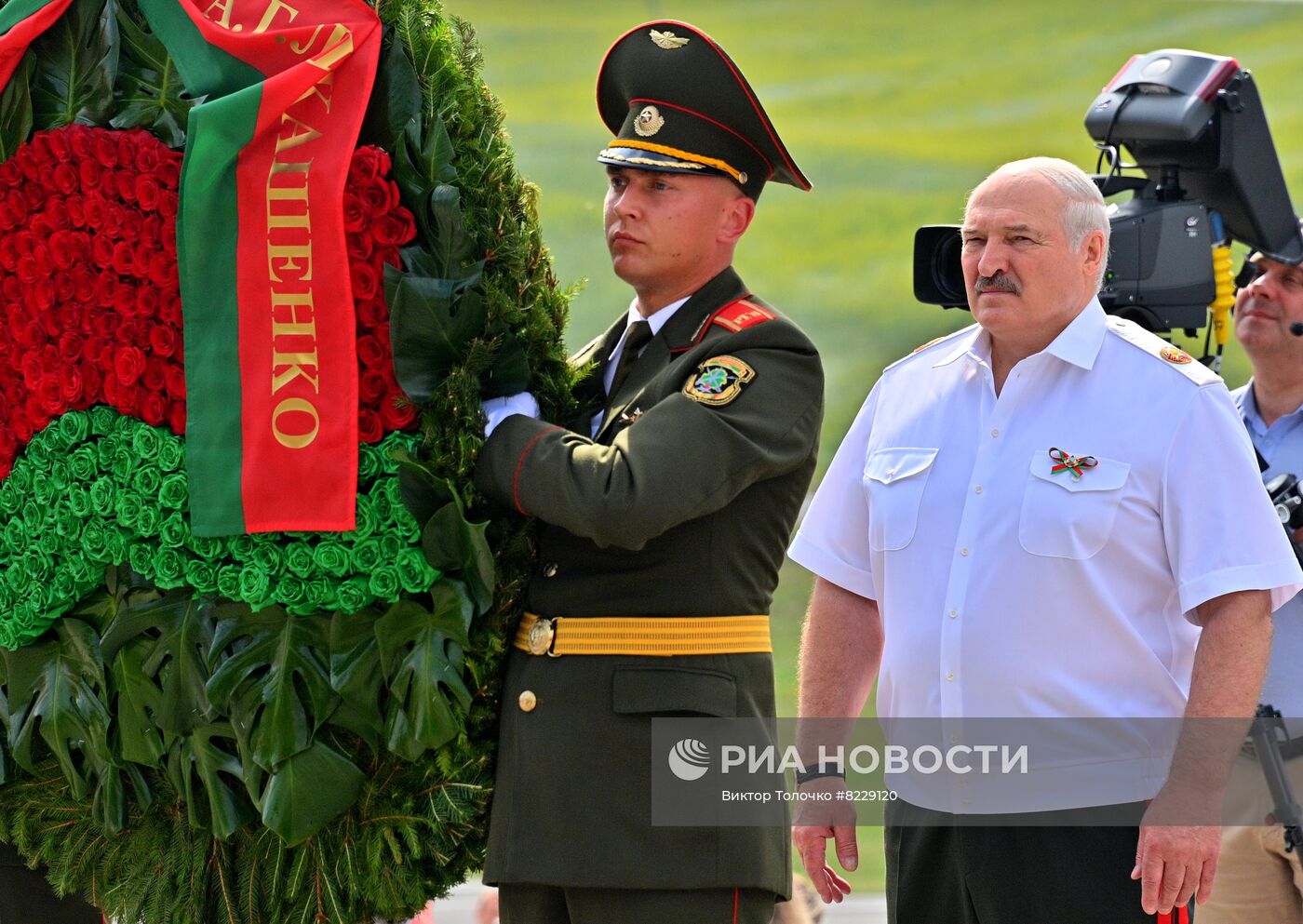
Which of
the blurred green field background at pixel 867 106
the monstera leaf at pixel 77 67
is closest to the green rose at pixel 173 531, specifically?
the monstera leaf at pixel 77 67

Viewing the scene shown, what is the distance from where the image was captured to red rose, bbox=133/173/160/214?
2225 millimetres

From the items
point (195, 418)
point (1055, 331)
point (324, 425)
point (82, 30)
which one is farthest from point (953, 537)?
point (82, 30)

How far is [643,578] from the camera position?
227 centimetres

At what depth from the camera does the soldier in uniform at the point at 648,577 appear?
7.09 ft

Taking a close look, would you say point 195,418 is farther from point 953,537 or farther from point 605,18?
point 605,18

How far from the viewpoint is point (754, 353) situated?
7.61 ft

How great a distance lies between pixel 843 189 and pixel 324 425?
14.8 feet

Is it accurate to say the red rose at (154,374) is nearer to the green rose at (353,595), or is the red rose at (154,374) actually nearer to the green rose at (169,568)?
the green rose at (169,568)

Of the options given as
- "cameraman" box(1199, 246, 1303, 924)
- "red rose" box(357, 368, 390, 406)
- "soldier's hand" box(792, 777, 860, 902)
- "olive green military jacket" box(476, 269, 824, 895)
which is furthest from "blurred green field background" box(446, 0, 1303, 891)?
"red rose" box(357, 368, 390, 406)

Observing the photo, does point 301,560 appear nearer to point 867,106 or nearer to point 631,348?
point 631,348

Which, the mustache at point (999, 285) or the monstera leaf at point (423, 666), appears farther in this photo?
the mustache at point (999, 285)

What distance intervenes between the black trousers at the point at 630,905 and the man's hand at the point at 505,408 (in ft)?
2.16

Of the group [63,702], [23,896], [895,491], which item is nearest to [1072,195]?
[895,491]

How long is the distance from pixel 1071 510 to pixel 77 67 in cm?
A: 158
